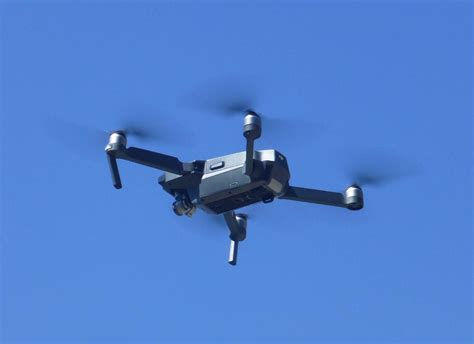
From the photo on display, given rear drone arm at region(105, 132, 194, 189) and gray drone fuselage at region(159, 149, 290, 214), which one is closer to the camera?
gray drone fuselage at region(159, 149, 290, 214)

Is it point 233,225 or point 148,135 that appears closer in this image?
point 148,135

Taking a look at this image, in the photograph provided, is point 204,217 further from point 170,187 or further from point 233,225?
point 170,187

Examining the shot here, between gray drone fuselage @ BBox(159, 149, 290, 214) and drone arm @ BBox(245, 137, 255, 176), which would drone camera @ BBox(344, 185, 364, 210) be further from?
drone arm @ BBox(245, 137, 255, 176)

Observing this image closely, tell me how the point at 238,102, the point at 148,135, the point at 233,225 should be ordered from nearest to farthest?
the point at 238,102 → the point at 148,135 → the point at 233,225

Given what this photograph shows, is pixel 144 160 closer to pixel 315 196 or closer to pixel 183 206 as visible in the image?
pixel 183 206

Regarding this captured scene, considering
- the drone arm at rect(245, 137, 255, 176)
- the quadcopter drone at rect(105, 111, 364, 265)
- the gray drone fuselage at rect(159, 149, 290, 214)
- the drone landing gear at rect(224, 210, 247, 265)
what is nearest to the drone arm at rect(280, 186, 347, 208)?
the quadcopter drone at rect(105, 111, 364, 265)

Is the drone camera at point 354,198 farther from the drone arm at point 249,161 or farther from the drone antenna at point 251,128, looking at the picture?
the drone antenna at point 251,128

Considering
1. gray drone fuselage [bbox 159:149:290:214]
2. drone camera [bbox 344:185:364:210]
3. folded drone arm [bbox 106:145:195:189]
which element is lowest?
gray drone fuselage [bbox 159:149:290:214]

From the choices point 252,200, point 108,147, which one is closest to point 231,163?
point 252,200
